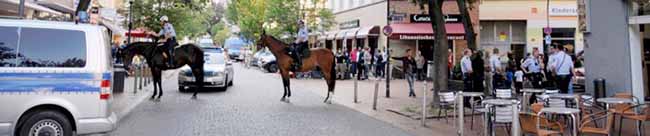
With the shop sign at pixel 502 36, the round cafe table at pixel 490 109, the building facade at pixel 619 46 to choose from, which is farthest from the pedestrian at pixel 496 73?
the shop sign at pixel 502 36

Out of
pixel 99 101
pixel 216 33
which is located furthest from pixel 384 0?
pixel 216 33

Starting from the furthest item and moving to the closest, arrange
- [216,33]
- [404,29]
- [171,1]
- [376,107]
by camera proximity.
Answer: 1. [216,33]
2. [171,1]
3. [404,29]
4. [376,107]

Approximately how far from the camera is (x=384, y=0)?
33.0 meters

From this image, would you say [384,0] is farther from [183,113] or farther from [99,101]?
[99,101]

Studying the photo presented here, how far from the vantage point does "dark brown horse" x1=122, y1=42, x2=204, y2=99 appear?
17.0 meters

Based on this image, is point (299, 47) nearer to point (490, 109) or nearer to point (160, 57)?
point (160, 57)

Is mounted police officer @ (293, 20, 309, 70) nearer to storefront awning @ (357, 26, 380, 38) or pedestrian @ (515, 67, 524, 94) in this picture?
pedestrian @ (515, 67, 524, 94)

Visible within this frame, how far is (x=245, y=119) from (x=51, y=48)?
5.02 m

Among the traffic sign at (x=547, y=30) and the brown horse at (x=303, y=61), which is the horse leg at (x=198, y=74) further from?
the traffic sign at (x=547, y=30)

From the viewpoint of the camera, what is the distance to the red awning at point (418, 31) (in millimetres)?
31266

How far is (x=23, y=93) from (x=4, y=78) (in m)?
0.29

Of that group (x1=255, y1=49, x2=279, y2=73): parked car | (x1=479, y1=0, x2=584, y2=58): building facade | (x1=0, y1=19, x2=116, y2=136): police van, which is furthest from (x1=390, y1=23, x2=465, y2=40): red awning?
(x1=0, y1=19, x2=116, y2=136): police van

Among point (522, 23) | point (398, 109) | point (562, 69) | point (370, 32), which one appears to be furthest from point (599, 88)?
point (522, 23)

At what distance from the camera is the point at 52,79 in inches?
294
